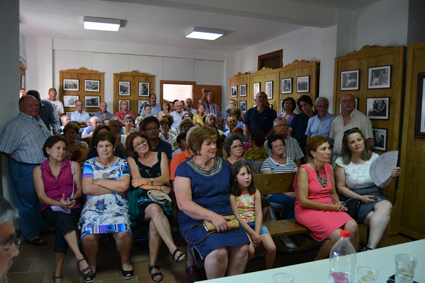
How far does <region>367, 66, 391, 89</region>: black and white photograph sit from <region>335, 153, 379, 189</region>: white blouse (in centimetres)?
199

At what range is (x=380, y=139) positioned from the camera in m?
5.07

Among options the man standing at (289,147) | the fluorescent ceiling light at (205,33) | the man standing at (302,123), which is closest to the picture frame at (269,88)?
the fluorescent ceiling light at (205,33)

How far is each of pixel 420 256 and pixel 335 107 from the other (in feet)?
14.2

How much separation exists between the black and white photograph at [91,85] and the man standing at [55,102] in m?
0.97

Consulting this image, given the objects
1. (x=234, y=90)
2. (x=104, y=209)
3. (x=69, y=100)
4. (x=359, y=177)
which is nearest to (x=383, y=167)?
(x=359, y=177)

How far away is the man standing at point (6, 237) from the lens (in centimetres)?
104

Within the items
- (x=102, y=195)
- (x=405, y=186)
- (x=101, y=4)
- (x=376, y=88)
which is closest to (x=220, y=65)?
(x=101, y=4)

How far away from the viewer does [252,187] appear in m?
3.02

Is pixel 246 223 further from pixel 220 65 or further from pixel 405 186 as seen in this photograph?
pixel 220 65

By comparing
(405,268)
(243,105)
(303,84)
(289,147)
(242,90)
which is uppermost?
(242,90)

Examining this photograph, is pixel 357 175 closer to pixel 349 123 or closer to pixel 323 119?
pixel 349 123

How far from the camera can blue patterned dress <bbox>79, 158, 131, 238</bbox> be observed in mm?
2943

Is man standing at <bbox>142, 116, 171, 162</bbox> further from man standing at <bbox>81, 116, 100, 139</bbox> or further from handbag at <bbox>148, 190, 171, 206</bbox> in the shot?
man standing at <bbox>81, 116, 100, 139</bbox>

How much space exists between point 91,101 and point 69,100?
631 millimetres
